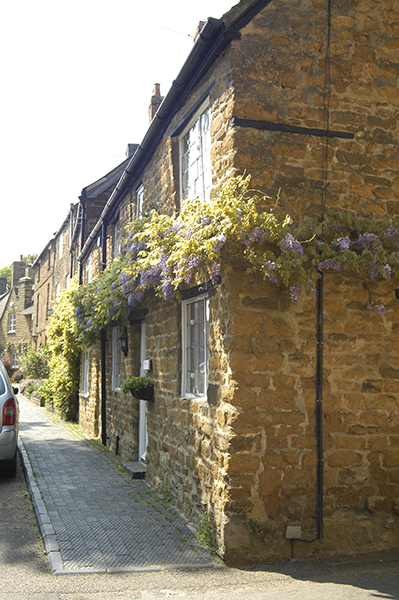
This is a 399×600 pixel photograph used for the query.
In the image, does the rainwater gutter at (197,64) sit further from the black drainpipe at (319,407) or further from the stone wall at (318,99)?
the black drainpipe at (319,407)

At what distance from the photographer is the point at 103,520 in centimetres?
710

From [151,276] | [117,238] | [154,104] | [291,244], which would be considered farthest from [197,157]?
[154,104]

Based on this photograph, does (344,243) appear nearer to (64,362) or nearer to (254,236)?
(254,236)

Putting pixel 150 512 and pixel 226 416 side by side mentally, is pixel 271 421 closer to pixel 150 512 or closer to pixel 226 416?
pixel 226 416

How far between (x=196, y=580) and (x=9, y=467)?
17.0ft

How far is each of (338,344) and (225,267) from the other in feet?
5.20

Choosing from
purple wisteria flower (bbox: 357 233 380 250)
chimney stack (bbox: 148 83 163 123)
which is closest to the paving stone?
purple wisteria flower (bbox: 357 233 380 250)

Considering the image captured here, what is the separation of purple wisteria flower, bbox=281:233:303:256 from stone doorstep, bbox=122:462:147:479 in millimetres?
5569

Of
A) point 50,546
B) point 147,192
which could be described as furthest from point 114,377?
point 50,546

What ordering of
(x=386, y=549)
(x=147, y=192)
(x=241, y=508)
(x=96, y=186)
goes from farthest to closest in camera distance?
1. (x=96, y=186)
2. (x=147, y=192)
3. (x=386, y=549)
4. (x=241, y=508)

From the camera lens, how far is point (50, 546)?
237 inches

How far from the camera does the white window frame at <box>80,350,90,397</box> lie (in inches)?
693

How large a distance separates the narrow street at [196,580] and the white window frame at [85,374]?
36.9 feet

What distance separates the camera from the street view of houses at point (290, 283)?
19.8 feet
